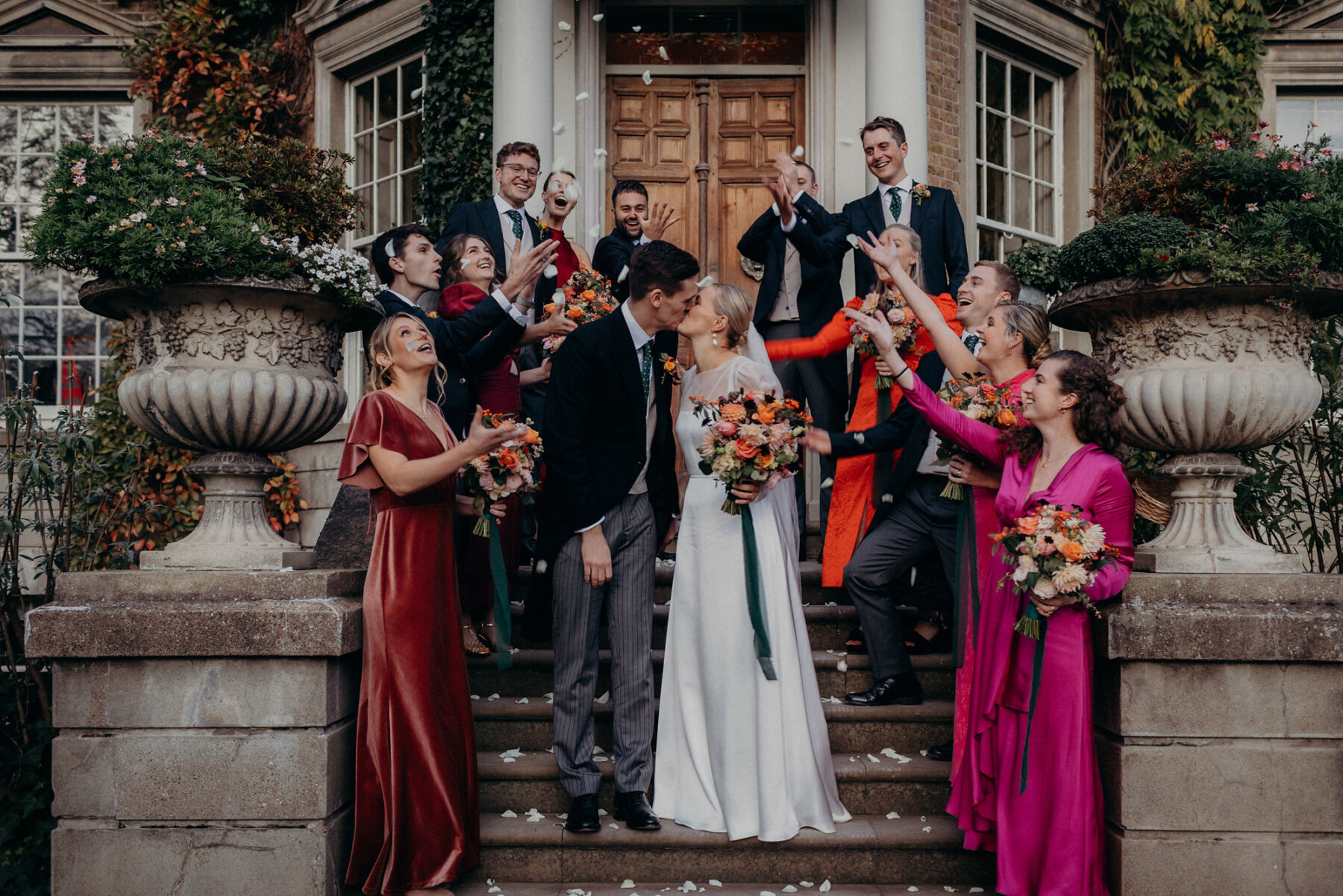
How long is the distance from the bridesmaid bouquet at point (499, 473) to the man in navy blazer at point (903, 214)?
2.49 m

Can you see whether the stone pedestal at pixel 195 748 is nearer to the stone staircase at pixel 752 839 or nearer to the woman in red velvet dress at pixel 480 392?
the stone staircase at pixel 752 839

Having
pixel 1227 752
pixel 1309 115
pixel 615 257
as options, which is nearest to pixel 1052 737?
pixel 1227 752

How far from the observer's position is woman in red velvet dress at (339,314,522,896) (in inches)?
138

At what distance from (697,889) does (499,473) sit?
65.1 inches

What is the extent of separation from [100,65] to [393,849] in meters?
7.67

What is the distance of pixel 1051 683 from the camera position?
136 inches

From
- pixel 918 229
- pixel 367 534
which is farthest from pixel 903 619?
pixel 367 534

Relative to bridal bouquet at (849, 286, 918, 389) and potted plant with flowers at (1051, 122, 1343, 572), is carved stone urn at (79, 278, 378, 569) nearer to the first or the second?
bridal bouquet at (849, 286, 918, 389)

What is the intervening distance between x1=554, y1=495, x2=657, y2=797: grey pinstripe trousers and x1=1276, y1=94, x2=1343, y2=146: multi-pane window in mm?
7625

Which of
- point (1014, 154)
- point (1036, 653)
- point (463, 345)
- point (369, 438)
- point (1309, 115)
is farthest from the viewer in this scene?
point (1309, 115)

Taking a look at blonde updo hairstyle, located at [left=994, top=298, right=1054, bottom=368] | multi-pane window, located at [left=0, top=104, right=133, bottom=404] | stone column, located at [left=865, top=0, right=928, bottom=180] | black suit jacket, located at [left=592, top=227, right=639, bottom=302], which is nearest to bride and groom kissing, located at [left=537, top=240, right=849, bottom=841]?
blonde updo hairstyle, located at [left=994, top=298, right=1054, bottom=368]

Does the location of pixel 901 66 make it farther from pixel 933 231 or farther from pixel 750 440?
pixel 750 440

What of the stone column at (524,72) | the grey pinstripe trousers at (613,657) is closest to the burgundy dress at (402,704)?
the grey pinstripe trousers at (613,657)

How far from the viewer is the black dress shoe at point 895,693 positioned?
170 inches
